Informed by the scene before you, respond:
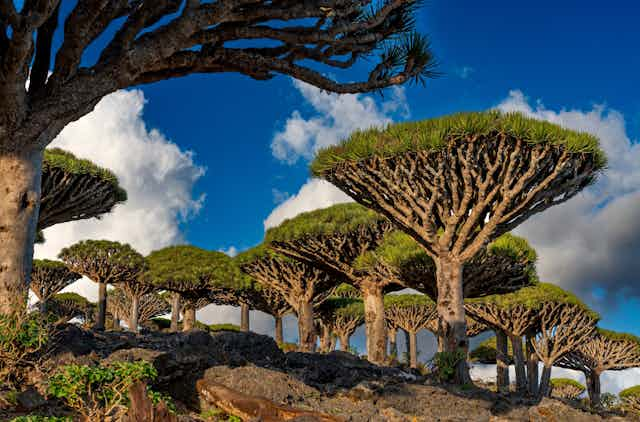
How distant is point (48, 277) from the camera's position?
36.9m

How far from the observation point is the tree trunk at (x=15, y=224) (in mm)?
6020

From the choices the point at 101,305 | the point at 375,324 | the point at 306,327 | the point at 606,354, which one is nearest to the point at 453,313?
the point at 375,324

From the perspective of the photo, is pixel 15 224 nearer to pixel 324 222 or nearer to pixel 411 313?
pixel 324 222

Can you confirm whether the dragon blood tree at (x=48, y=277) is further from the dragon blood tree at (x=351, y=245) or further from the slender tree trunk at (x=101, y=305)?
the dragon blood tree at (x=351, y=245)

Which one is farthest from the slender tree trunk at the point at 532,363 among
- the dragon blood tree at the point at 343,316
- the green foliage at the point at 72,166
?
the green foliage at the point at 72,166

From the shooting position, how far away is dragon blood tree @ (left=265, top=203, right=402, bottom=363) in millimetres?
20156

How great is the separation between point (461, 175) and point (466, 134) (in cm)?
107

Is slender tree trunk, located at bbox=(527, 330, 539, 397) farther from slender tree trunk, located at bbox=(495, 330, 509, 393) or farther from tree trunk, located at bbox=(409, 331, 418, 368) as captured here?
tree trunk, located at bbox=(409, 331, 418, 368)

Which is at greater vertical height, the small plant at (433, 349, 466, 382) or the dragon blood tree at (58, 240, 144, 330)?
the dragon blood tree at (58, 240, 144, 330)

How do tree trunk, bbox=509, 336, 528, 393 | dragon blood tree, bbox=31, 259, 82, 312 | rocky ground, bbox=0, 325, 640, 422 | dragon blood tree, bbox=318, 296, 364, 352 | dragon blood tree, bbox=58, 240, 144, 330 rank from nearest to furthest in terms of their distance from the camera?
rocky ground, bbox=0, 325, 640, 422 < tree trunk, bbox=509, 336, 528, 393 < dragon blood tree, bbox=58, 240, 144, 330 < dragon blood tree, bbox=318, 296, 364, 352 < dragon blood tree, bbox=31, 259, 82, 312

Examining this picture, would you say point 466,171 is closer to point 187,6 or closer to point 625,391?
point 187,6

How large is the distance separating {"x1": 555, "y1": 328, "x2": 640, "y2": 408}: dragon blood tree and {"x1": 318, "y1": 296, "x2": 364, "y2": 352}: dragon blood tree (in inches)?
513

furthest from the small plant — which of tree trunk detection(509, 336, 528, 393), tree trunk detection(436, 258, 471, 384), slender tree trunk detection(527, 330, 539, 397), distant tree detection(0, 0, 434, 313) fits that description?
slender tree trunk detection(527, 330, 539, 397)

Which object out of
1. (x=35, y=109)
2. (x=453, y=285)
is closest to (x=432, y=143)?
(x=453, y=285)
